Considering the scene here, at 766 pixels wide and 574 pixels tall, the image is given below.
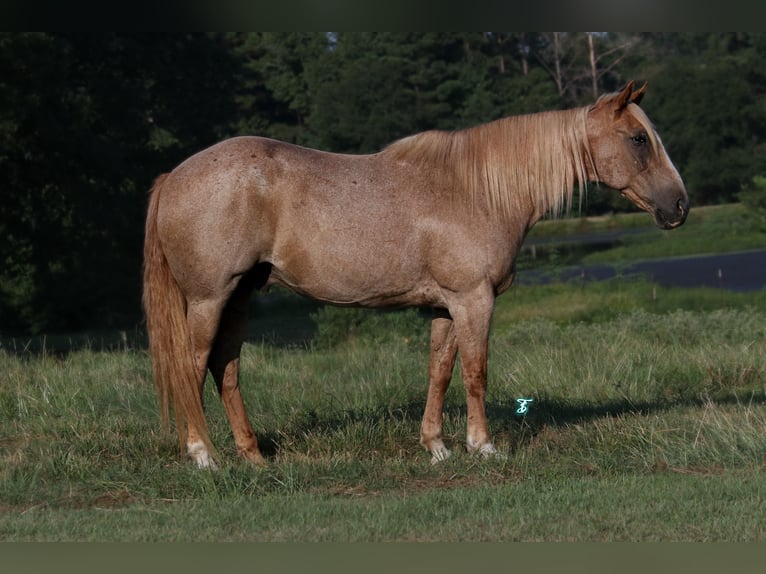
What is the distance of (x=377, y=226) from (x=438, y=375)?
1.09m

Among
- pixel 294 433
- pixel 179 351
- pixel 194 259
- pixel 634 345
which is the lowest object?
pixel 634 345

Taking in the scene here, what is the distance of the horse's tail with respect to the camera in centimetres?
638

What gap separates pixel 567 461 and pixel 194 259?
2.57 m

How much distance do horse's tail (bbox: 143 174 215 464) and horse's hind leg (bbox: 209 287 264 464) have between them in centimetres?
23

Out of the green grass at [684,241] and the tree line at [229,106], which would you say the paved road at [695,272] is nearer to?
the green grass at [684,241]

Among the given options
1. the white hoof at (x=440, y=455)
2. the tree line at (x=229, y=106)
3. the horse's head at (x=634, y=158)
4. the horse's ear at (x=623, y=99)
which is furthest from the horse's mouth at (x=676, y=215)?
the tree line at (x=229, y=106)

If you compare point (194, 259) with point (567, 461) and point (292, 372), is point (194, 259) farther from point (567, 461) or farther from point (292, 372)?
point (292, 372)

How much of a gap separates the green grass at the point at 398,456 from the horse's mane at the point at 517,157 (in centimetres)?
159

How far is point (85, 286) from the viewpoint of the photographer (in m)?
19.8

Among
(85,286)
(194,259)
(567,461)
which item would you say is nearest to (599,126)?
(567,461)

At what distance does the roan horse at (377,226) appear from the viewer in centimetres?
626

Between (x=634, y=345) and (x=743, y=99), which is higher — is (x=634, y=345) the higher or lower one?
the higher one

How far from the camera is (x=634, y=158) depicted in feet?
21.6

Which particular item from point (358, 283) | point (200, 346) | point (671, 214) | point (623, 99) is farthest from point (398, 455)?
point (623, 99)
